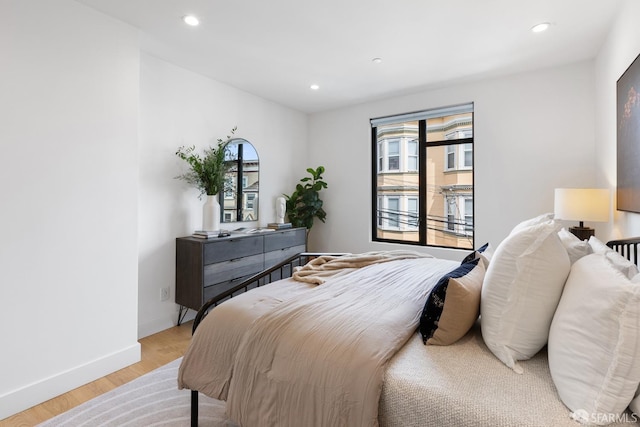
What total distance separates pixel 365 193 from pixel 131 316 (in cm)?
302

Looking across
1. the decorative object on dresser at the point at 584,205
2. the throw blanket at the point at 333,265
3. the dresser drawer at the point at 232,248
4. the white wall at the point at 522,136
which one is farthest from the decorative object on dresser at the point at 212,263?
the decorative object on dresser at the point at 584,205

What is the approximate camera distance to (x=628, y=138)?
195cm

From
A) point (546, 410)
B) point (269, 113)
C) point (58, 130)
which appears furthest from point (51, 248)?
point (269, 113)

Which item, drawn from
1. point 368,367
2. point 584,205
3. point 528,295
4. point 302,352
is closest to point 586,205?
point 584,205

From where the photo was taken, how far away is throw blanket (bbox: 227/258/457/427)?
1.06 metres

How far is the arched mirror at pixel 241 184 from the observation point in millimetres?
3549

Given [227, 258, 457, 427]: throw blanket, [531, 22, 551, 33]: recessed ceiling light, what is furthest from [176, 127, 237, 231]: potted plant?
[531, 22, 551, 33]: recessed ceiling light

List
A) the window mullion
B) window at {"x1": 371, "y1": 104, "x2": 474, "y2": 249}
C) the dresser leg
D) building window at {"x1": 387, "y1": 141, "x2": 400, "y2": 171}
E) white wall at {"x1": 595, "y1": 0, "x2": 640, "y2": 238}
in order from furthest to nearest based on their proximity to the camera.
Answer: building window at {"x1": 387, "y1": 141, "x2": 400, "y2": 171}, the window mullion, window at {"x1": 371, "y1": 104, "x2": 474, "y2": 249}, the dresser leg, white wall at {"x1": 595, "y1": 0, "x2": 640, "y2": 238}

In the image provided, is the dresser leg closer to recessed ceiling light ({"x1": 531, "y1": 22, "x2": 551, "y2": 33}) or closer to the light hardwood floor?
the light hardwood floor

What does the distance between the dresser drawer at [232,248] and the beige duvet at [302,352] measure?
1.38m

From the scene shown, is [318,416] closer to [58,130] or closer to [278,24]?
[58,130]

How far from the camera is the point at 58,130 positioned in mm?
2002

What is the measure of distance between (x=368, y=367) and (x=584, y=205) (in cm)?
240

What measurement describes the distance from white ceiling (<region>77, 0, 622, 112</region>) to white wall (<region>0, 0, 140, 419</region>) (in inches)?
16.4
